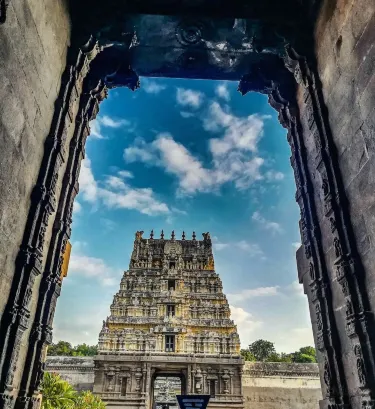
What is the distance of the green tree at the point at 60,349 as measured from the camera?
5094 cm

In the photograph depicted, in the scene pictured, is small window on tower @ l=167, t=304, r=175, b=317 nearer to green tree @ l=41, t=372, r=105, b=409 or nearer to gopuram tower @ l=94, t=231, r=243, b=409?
gopuram tower @ l=94, t=231, r=243, b=409

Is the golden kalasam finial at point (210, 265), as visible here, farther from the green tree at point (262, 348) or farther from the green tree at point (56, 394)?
the green tree at point (262, 348)

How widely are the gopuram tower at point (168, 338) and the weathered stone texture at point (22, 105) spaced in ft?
78.9

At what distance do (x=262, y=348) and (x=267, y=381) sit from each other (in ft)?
106

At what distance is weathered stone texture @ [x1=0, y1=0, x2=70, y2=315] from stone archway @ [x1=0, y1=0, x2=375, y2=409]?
0.20 m

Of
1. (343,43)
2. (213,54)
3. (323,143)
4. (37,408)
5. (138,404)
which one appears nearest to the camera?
(37,408)

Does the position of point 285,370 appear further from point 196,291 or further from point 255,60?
point 255,60

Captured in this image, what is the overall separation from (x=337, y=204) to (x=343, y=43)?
93.5 inches

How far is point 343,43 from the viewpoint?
16.7 feet

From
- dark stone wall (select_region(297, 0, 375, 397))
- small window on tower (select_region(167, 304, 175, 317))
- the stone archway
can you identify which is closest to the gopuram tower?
small window on tower (select_region(167, 304, 175, 317))

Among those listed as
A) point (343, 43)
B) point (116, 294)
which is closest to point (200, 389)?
point (116, 294)

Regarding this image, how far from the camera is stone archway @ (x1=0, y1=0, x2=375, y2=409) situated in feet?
14.0

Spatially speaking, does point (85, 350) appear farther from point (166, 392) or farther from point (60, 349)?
point (166, 392)

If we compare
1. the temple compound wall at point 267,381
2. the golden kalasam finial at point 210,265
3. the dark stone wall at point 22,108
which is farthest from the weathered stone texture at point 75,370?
the dark stone wall at point 22,108
